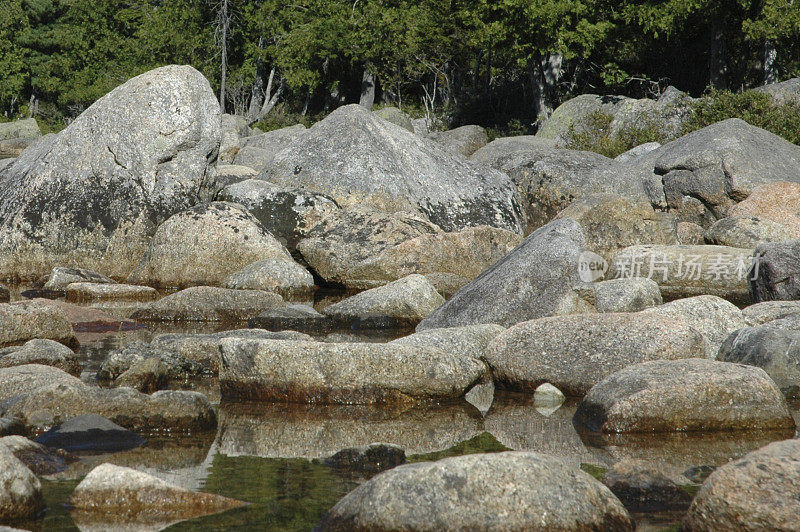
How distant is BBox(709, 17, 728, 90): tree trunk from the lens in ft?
94.0

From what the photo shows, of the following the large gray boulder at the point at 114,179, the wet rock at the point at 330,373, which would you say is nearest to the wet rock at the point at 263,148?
the large gray boulder at the point at 114,179

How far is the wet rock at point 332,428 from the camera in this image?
17.9ft

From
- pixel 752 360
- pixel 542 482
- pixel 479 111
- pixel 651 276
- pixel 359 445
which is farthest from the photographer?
pixel 479 111

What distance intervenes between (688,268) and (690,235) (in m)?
2.93

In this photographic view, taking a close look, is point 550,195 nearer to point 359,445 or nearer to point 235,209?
point 235,209

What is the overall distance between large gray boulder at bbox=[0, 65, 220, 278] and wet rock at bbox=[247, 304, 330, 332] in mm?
4702

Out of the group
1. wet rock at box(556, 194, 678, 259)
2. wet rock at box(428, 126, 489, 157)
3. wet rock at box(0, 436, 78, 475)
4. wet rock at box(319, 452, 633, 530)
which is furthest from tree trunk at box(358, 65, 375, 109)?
wet rock at box(319, 452, 633, 530)

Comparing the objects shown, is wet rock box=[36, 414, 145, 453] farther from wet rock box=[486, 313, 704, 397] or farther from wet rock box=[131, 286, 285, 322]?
wet rock box=[131, 286, 285, 322]

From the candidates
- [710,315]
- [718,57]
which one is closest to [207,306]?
[710,315]

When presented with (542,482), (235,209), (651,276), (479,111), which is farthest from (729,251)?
(479,111)

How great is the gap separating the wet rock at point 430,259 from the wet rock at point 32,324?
17.3 feet

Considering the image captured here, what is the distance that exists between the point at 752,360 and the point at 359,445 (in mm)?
3413

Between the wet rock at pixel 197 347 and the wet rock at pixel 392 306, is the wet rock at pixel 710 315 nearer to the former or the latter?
the wet rock at pixel 392 306

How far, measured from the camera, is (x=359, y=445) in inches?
211
